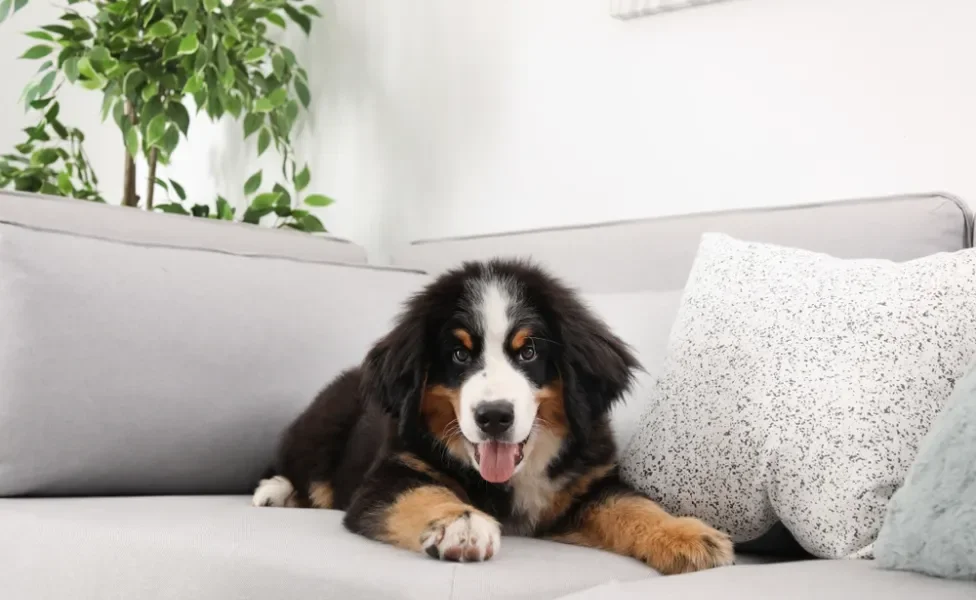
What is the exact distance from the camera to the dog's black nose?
1589 mm

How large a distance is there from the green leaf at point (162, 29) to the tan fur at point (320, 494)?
6.72 ft

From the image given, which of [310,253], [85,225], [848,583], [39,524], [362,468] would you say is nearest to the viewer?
[848,583]

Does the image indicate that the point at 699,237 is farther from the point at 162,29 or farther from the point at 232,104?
the point at 162,29

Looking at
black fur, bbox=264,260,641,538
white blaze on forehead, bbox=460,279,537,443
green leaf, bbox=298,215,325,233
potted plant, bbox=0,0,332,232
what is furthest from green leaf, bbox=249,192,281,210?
white blaze on forehead, bbox=460,279,537,443

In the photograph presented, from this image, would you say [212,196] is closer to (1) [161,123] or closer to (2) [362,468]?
(1) [161,123]

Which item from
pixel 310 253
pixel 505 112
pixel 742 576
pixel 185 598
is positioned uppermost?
pixel 505 112

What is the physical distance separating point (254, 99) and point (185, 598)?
2599 millimetres

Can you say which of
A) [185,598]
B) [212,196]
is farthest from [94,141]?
[185,598]

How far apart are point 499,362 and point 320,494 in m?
0.63

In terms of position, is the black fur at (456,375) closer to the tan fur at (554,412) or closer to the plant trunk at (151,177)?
the tan fur at (554,412)

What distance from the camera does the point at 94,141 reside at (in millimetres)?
4617

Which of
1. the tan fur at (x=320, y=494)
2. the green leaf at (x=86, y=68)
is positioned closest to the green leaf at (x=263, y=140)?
the green leaf at (x=86, y=68)

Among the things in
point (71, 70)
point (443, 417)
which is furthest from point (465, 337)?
point (71, 70)

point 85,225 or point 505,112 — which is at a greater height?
point 505,112
